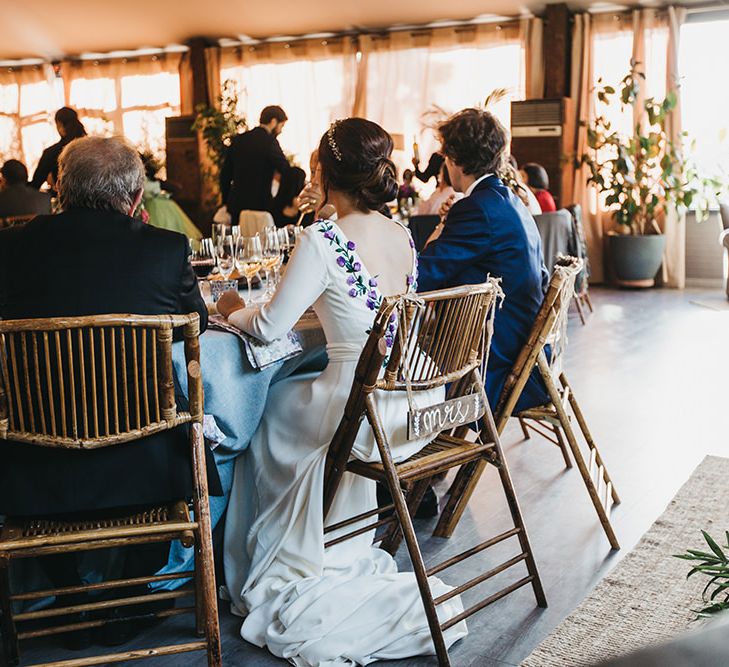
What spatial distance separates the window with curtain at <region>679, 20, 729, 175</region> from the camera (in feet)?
28.3

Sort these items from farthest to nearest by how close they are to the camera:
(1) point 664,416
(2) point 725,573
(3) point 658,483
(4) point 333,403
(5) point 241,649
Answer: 1. (1) point 664,416
2. (3) point 658,483
3. (4) point 333,403
4. (5) point 241,649
5. (2) point 725,573

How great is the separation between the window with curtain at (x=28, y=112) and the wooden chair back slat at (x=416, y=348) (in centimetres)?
1099

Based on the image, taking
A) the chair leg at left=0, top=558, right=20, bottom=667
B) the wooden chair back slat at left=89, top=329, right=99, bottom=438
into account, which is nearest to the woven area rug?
the wooden chair back slat at left=89, top=329, right=99, bottom=438

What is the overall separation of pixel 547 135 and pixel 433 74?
1661mm

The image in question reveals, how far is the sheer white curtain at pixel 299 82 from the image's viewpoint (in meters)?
10.3

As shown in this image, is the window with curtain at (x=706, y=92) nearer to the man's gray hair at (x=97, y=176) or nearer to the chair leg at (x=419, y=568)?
the chair leg at (x=419, y=568)

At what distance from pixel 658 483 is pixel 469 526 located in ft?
2.74

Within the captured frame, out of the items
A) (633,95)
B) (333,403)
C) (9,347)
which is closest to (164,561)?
(333,403)

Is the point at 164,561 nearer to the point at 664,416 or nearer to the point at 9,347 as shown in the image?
the point at 9,347

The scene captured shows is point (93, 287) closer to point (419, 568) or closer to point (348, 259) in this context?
point (348, 259)

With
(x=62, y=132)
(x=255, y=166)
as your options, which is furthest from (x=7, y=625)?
(x=255, y=166)

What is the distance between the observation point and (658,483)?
3.35 meters

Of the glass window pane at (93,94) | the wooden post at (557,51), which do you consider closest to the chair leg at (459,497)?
the wooden post at (557,51)

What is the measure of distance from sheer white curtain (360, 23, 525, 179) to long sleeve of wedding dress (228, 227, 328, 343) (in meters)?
7.21
